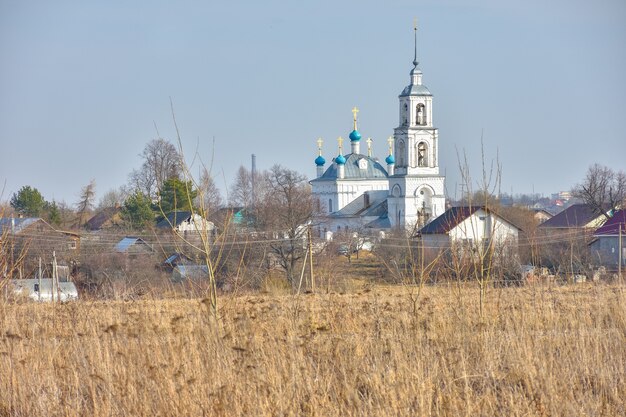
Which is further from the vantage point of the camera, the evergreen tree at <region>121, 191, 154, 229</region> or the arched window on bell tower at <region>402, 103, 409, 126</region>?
the arched window on bell tower at <region>402, 103, 409, 126</region>

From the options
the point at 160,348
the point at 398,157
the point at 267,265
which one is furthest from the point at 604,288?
the point at 398,157

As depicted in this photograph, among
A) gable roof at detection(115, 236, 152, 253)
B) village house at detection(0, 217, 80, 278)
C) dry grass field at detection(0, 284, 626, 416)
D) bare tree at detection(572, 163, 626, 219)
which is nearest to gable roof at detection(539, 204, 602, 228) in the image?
Result: bare tree at detection(572, 163, 626, 219)

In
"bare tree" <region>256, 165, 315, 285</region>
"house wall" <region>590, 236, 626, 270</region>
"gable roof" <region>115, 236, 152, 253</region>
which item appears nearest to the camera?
"bare tree" <region>256, 165, 315, 285</region>

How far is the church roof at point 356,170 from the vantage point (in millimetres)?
75438

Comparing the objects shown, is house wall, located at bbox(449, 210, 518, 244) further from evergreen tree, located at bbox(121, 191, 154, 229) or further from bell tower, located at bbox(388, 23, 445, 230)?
bell tower, located at bbox(388, 23, 445, 230)

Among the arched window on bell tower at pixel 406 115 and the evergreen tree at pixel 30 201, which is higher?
the arched window on bell tower at pixel 406 115

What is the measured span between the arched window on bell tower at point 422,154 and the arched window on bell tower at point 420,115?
1.39 metres

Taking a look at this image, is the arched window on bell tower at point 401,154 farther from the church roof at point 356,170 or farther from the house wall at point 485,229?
the house wall at point 485,229

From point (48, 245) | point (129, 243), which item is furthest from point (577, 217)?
point (48, 245)

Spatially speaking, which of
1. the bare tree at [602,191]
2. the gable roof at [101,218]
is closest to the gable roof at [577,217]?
the bare tree at [602,191]

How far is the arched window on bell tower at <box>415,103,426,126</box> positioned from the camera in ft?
209

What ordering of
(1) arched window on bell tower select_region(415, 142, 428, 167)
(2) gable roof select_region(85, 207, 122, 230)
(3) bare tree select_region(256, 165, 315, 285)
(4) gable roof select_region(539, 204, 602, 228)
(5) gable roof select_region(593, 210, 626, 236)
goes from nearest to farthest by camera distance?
(3) bare tree select_region(256, 165, 315, 285), (5) gable roof select_region(593, 210, 626, 236), (4) gable roof select_region(539, 204, 602, 228), (2) gable roof select_region(85, 207, 122, 230), (1) arched window on bell tower select_region(415, 142, 428, 167)

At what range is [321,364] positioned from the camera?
7.49m

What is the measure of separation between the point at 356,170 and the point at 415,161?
11.3 metres
